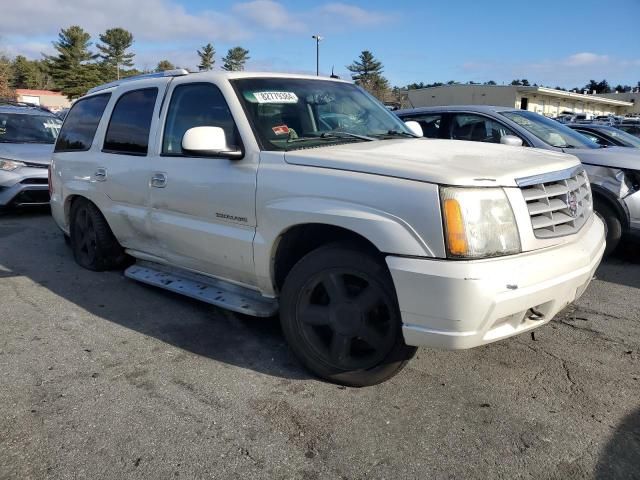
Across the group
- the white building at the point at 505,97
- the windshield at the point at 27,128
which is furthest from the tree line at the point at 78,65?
the windshield at the point at 27,128

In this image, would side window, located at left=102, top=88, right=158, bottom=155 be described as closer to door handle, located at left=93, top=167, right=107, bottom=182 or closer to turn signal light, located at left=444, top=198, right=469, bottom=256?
door handle, located at left=93, top=167, right=107, bottom=182

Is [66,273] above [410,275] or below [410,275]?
below

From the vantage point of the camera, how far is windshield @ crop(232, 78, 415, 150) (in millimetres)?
3418

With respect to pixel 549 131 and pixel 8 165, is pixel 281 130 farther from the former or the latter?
pixel 8 165

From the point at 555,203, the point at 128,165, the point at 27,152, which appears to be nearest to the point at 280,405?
the point at 555,203

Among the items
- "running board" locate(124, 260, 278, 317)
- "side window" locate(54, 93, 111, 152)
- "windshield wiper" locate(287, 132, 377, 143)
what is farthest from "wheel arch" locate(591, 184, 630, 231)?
"side window" locate(54, 93, 111, 152)

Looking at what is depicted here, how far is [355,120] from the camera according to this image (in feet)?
12.9

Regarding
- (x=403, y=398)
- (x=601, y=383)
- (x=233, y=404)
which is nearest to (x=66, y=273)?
(x=233, y=404)

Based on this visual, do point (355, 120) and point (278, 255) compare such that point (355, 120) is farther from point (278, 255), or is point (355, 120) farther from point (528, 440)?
point (528, 440)

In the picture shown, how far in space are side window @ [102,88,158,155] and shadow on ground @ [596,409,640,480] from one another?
355 centimetres

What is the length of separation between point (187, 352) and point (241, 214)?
99 centimetres

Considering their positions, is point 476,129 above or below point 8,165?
above

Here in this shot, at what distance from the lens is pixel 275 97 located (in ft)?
11.9

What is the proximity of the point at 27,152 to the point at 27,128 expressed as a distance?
1.38 meters
